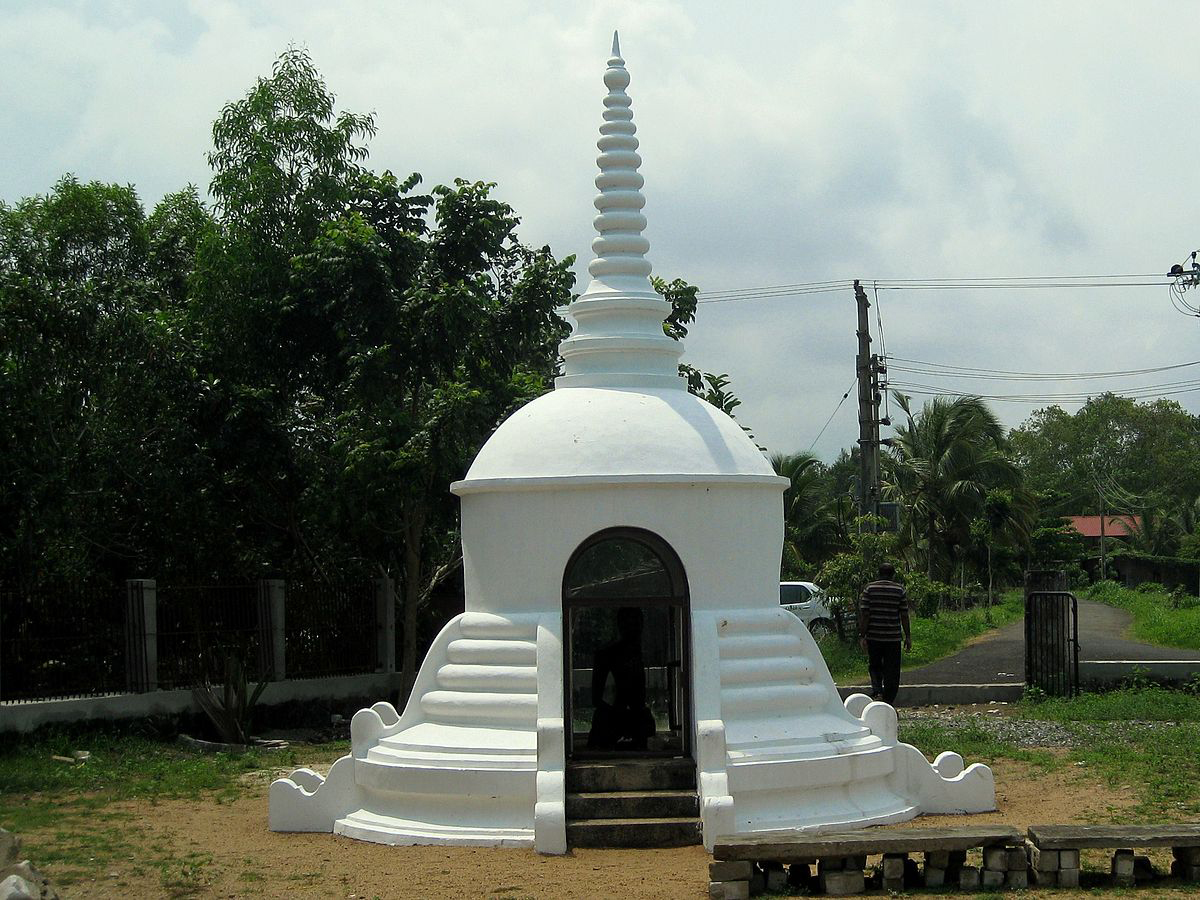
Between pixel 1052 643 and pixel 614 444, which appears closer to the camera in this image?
pixel 614 444

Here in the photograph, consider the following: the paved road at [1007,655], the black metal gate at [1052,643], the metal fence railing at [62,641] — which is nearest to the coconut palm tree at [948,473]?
the paved road at [1007,655]

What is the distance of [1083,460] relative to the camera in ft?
194

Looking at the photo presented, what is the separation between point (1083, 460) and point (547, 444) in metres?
54.1

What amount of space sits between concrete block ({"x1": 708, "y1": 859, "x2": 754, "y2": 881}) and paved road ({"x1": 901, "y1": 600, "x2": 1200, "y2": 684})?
1174cm

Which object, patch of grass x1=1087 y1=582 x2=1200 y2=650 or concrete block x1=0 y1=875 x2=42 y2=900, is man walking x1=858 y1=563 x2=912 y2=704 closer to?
concrete block x1=0 y1=875 x2=42 y2=900

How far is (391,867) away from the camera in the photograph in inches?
331

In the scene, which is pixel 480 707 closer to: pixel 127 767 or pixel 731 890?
pixel 731 890

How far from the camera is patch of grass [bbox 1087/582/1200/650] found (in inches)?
958

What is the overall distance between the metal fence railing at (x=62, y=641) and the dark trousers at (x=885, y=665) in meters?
8.46

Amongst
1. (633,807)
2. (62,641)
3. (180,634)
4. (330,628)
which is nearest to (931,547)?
(330,628)

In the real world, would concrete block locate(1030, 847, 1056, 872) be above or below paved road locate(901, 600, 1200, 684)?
above

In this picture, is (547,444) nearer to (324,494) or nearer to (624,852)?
(624,852)

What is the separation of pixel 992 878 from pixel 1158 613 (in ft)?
79.8

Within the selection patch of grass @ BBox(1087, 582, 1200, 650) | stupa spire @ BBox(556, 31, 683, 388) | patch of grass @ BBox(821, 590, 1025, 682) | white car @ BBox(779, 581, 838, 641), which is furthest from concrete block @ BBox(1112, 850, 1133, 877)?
patch of grass @ BBox(1087, 582, 1200, 650)
